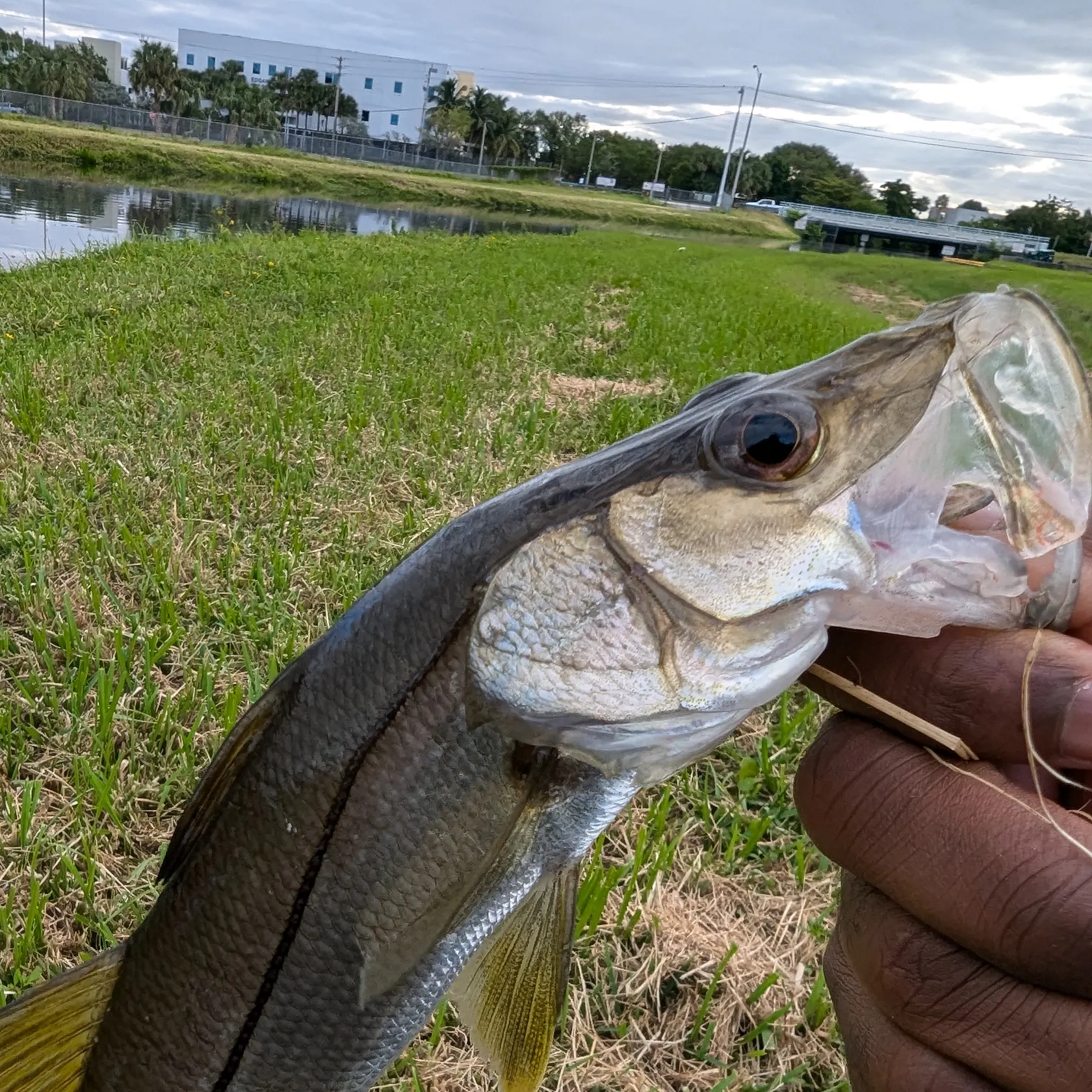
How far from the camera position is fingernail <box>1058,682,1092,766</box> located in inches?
38.3

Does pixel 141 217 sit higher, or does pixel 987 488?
pixel 987 488

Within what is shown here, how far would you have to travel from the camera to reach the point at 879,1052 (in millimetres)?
1192

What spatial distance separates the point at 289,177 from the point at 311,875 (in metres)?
43.7

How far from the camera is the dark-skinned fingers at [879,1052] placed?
1.11 m

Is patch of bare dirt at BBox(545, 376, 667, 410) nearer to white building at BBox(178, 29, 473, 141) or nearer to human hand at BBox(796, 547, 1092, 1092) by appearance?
human hand at BBox(796, 547, 1092, 1092)

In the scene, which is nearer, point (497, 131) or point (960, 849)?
point (960, 849)

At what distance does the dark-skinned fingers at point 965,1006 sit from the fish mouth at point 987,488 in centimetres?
40

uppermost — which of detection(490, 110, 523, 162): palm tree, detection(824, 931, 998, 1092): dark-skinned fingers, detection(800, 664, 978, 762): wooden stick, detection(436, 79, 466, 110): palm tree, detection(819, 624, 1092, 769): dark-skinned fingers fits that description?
→ detection(436, 79, 466, 110): palm tree

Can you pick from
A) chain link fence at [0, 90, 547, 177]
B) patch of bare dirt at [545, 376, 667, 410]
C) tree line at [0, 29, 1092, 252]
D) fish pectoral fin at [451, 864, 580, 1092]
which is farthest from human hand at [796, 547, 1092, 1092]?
tree line at [0, 29, 1092, 252]

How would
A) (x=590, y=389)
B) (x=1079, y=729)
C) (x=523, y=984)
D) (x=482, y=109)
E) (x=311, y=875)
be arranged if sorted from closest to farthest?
(x=1079, y=729)
(x=311, y=875)
(x=523, y=984)
(x=590, y=389)
(x=482, y=109)

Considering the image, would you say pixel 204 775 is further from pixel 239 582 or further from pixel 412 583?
pixel 239 582

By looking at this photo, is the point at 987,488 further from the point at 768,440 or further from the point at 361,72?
the point at 361,72

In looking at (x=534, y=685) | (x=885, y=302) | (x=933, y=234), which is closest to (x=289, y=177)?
(x=885, y=302)

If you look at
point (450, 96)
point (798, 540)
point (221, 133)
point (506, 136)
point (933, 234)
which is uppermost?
point (450, 96)
